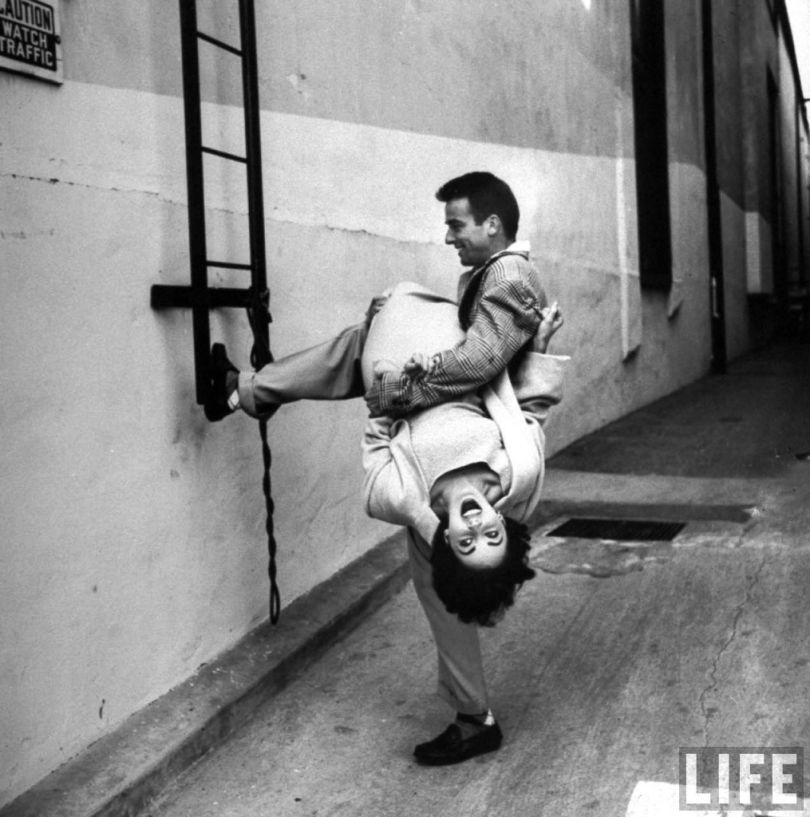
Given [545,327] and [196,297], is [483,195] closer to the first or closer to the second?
[545,327]

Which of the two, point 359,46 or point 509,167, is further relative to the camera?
point 509,167

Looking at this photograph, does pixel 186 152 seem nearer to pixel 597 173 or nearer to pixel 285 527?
pixel 285 527

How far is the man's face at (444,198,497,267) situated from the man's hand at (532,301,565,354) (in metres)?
0.25

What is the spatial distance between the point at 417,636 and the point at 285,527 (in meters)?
0.73

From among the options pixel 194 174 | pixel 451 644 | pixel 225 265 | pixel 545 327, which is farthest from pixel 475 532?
pixel 194 174

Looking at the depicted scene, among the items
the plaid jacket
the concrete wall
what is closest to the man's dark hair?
the plaid jacket

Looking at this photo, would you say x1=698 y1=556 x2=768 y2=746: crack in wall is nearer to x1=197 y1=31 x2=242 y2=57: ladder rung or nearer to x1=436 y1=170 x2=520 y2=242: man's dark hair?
x1=436 y1=170 x2=520 y2=242: man's dark hair

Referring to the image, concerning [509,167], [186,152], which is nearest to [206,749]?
[186,152]

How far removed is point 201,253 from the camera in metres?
3.81

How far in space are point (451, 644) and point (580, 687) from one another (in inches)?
36.7

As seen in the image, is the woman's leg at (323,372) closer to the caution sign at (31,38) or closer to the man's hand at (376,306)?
the man's hand at (376,306)

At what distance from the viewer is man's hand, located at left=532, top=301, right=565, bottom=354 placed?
3383 mm

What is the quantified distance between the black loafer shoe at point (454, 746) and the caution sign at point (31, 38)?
230 centimetres

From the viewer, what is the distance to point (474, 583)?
3.18m
